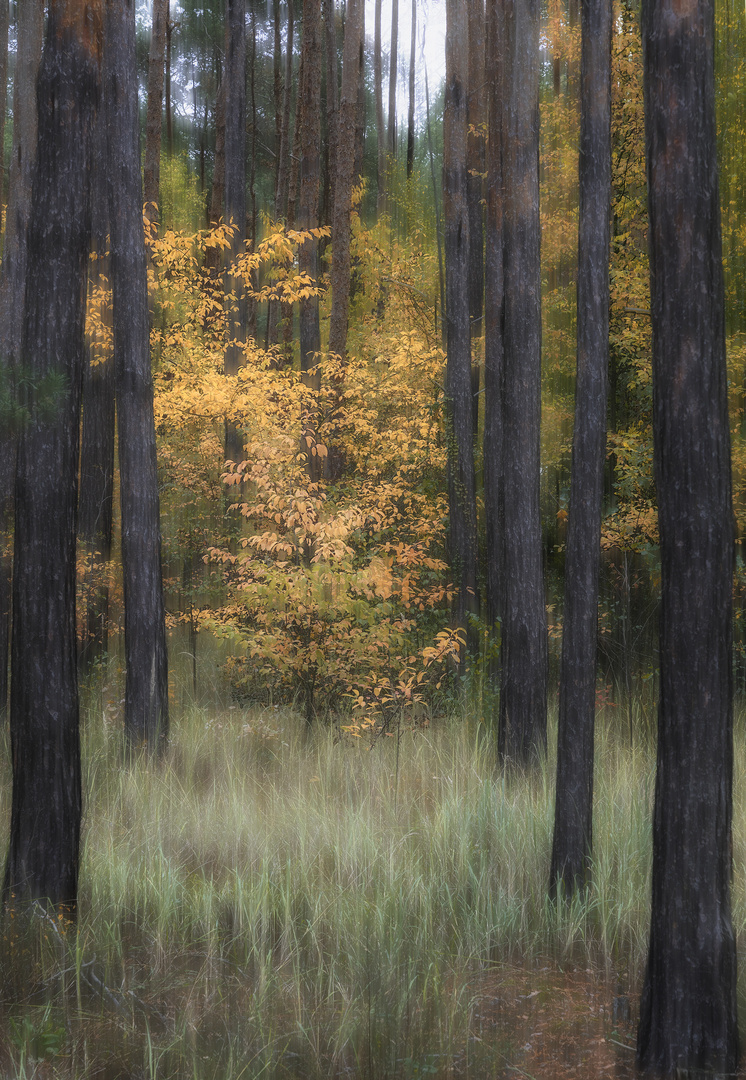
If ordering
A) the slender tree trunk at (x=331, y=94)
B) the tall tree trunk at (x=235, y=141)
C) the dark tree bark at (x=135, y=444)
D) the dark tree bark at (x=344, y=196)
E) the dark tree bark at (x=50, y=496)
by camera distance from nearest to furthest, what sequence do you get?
the dark tree bark at (x=50, y=496), the dark tree bark at (x=135, y=444), the tall tree trunk at (x=235, y=141), the dark tree bark at (x=344, y=196), the slender tree trunk at (x=331, y=94)

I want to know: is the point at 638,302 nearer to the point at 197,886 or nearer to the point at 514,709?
the point at 514,709

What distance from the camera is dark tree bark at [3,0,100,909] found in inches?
189

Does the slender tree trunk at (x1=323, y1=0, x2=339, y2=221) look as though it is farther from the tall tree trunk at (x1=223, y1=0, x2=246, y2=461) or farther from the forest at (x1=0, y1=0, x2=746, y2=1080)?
the tall tree trunk at (x1=223, y1=0, x2=246, y2=461)

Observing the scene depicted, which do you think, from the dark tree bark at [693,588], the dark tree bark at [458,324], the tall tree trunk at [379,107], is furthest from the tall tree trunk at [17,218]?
the tall tree trunk at [379,107]

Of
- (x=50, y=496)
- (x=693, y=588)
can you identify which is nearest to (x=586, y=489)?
(x=693, y=588)

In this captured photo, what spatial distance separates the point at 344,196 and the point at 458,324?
15.0ft

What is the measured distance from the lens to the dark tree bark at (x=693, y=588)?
3.40 meters

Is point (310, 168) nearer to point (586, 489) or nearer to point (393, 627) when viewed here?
point (393, 627)

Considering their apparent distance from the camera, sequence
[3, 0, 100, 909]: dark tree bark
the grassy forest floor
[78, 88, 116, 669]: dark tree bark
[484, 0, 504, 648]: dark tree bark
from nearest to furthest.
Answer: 1. the grassy forest floor
2. [3, 0, 100, 909]: dark tree bark
3. [484, 0, 504, 648]: dark tree bark
4. [78, 88, 116, 669]: dark tree bark

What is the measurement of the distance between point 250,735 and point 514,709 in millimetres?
2819

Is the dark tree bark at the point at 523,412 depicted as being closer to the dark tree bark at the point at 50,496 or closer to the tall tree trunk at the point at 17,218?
the dark tree bark at the point at 50,496

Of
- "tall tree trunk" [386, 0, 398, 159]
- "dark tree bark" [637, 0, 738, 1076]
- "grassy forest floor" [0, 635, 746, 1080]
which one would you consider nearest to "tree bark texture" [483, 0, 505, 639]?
"grassy forest floor" [0, 635, 746, 1080]

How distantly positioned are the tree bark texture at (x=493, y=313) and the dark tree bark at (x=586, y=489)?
4901mm

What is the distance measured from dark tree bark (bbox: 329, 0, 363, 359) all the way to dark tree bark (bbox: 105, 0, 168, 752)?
6999mm
